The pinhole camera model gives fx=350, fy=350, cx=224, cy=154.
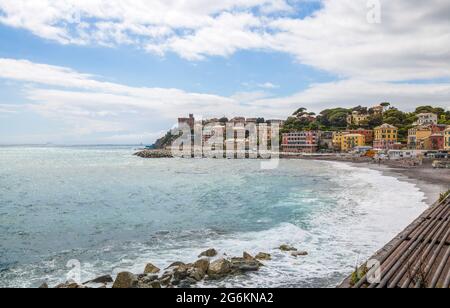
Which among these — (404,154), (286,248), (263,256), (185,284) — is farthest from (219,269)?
(404,154)

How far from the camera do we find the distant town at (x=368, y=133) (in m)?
72.3

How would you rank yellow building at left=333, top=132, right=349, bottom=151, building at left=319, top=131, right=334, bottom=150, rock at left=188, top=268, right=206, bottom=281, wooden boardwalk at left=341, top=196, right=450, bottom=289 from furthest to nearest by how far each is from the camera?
building at left=319, top=131, right=334, bottom=150 < yellow building at left=333, top=132, right=349, bottom=151 < rock at left=188, top=268, right=206, bottom=281 < wooden boardwalk at left=341, top=196, right=450, bottom=289

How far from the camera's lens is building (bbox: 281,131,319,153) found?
98312 millimetres

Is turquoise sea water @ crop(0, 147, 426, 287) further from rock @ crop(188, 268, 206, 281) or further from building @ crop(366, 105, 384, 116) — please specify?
building @ crop(366, 105, 384, 116)

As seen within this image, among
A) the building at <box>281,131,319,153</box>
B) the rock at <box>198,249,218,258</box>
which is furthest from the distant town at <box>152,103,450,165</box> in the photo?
the rock at <box>198,249,218,258</box>

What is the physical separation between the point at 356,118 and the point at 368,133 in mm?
20409

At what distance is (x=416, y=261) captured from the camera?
8.22m

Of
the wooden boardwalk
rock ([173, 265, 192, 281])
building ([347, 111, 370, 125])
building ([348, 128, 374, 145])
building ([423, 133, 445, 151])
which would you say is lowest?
rock ([173, 265, 192, 281])

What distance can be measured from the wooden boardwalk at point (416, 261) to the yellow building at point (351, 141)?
260ft

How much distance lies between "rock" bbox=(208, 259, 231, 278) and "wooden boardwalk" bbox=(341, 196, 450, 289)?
3850 millimetres

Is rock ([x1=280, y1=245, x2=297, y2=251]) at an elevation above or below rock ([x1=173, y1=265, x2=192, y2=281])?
below
